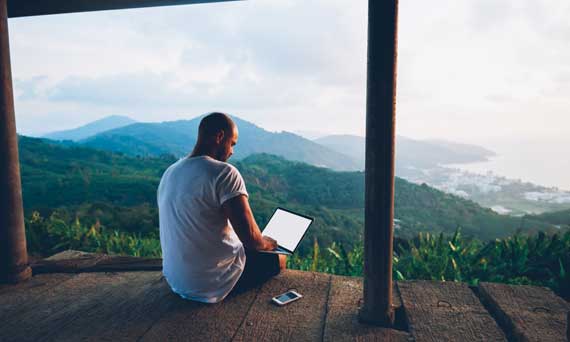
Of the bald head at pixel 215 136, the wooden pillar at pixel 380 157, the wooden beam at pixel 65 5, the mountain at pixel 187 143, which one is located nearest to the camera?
the wooden pillar at pixel 380 157

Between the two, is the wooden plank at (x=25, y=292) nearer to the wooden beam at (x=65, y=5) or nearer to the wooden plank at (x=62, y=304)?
the wooden plank at (x=62, y=304)

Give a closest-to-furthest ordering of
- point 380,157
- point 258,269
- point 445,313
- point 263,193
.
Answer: point 380,157 → point 445,313 → point 258,269 → point 263,193

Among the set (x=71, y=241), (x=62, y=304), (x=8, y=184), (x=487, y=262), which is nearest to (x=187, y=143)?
(x=71, y=241)

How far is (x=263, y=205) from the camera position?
1138 centimetres

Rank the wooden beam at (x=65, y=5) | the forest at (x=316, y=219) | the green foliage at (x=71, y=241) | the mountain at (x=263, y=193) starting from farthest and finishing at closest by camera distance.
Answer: the mountain at (x=263, y=193) < the green foliage at (x=71, y=241) < the forest at (x=316, y=219) < the wooden beam at (x=65, y=5)

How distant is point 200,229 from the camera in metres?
2.43

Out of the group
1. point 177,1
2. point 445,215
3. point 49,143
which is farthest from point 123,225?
point 49,143

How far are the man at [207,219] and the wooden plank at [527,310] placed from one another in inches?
62.0

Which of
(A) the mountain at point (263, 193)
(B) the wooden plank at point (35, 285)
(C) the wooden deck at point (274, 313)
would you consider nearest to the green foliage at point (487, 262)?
(C) the wooden deck at point (274, 313)

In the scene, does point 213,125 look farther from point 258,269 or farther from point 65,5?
point 65,5

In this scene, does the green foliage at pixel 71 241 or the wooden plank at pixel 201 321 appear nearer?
the wooden plank at pixel 201 321

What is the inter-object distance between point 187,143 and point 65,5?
14.8 meters

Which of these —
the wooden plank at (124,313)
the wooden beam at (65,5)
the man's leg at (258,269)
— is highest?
the wooden beam at (65,5)

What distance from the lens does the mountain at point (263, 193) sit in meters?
10.0
